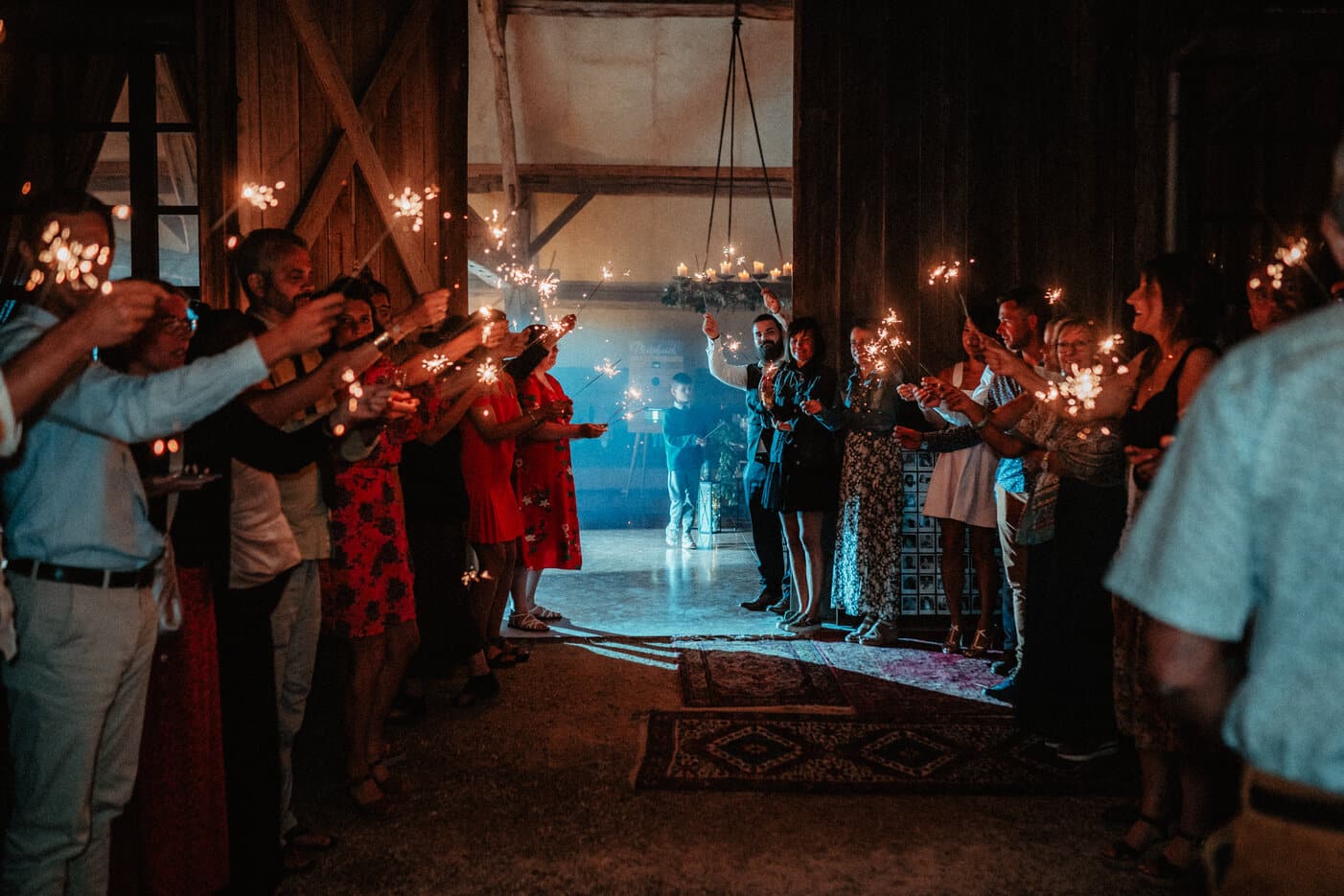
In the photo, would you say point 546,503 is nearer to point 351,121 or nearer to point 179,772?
point 351,121

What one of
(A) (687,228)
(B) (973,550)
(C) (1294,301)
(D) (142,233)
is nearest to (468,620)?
(D) (142,233)

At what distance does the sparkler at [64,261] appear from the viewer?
80.1 inches

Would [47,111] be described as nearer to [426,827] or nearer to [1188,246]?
[426,827]

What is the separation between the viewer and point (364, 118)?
5.53 metres

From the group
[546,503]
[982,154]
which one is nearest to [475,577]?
[546,503]

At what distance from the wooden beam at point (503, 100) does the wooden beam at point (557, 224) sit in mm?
1423

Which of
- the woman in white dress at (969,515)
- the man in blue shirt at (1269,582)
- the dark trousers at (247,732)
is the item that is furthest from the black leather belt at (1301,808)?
the woman in white dress at (969,515)

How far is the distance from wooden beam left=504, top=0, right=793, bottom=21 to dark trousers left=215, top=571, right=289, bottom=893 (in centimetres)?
765

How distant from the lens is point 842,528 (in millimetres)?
5938

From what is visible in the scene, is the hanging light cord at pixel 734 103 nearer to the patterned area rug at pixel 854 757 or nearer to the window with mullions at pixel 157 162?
the window with mullions at pixel 157 162

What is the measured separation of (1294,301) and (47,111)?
5.34m

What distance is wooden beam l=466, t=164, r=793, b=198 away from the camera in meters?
12.2

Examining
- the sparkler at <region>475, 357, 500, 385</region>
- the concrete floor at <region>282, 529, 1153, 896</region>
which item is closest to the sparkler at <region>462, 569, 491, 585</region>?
the concrete floor at <region>282, 529, 1153, 896</region>

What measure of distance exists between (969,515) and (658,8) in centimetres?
601
